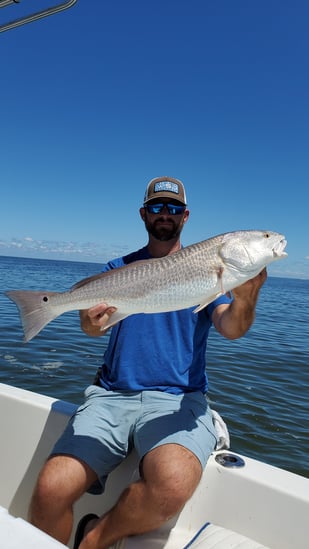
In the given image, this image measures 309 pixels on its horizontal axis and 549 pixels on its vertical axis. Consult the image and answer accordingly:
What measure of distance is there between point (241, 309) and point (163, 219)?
4.35ft

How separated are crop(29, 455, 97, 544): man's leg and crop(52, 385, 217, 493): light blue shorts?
0.11 m

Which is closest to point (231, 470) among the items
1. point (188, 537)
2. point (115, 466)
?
point (188, 537)

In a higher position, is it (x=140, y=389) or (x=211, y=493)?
(x=140, y=389)

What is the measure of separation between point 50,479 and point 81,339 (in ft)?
32.7

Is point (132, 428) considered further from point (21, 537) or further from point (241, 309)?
point (21, 537)

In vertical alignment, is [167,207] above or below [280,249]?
above

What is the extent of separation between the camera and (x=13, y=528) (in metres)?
1.60

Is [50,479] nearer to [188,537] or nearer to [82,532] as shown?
[82,532]

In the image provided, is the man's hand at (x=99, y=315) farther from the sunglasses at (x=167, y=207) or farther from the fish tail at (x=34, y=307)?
the sunglasses at (x=167, y=207)

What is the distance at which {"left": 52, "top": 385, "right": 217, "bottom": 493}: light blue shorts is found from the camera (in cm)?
319

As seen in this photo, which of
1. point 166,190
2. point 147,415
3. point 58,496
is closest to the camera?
point 58,496

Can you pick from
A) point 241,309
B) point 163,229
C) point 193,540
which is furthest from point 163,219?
point 193,540

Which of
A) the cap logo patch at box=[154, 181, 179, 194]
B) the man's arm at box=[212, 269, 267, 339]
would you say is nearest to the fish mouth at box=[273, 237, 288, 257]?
the man's arm at box=[212, 269, 267, 339]

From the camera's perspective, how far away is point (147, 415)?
3414 millimetres
